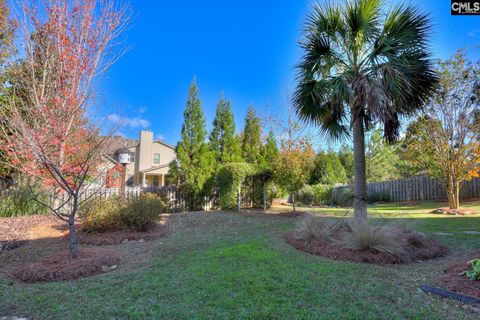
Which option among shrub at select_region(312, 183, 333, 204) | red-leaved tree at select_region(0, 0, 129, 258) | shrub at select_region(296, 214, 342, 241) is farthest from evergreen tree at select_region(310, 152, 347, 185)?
red-leaved tree at select_region(0, 0, 129, 258)

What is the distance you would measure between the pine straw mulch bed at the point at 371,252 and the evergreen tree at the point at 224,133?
9.73 metres

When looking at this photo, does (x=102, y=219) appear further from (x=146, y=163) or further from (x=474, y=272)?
(x=146, y=163)

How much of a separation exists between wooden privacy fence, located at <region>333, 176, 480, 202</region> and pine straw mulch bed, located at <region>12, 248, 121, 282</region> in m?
14.4

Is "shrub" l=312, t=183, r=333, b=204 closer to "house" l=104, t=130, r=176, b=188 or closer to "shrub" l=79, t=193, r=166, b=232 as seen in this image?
"shrub" l=79, t=193, r=166, b=232

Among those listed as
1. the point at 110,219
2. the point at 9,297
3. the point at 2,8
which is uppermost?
the point at 2,8

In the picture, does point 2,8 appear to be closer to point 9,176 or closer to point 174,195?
point 9,176

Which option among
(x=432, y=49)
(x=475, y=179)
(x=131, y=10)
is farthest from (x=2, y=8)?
(x=475, y=179)

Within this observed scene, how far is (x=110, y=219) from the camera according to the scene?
6.70m

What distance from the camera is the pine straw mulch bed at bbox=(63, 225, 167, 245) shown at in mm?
5984

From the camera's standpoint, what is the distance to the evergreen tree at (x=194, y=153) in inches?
472

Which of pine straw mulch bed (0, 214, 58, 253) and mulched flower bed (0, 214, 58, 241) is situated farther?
mulched flower bed (0, 214, 58, 241)

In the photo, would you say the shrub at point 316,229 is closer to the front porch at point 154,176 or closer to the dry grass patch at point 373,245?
the dry grass patch at point 373,245

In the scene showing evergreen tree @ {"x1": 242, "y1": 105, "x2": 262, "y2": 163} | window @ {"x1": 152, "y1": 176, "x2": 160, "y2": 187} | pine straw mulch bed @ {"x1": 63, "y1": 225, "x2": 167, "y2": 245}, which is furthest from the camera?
window @ {"x1": 152, "y1": 176, "x2": 160, "y2": 187}

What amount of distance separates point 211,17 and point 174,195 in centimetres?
772
